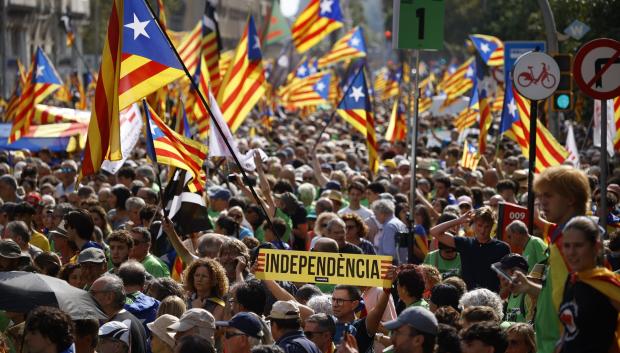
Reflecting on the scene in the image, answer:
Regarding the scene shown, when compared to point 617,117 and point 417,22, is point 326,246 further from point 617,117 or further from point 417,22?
point 617,117

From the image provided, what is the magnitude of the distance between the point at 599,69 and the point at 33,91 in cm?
1488

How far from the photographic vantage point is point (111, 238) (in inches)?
397

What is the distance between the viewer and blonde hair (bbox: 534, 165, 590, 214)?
6.13 m

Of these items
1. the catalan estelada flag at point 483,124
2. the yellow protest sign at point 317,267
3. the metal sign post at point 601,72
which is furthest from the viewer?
the catalan estelada flag at point 483,124

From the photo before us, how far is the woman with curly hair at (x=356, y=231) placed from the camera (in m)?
11.4

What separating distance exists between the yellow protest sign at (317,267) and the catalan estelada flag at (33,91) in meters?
13.6

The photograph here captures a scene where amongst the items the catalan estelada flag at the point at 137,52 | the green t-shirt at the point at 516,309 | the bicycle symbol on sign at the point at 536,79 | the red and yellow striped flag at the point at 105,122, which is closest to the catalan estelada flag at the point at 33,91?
the catalan estelada flag at the point at 137,52

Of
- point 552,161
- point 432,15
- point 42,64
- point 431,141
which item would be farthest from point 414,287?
point 431,141

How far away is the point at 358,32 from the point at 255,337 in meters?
24.7

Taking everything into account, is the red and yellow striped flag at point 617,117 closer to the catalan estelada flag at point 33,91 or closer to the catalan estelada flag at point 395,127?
the catalan estelada flag at point 395,127

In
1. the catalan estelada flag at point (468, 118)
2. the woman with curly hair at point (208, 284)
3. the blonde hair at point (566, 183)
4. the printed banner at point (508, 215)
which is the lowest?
the woman with curly hair at point (208, 284)

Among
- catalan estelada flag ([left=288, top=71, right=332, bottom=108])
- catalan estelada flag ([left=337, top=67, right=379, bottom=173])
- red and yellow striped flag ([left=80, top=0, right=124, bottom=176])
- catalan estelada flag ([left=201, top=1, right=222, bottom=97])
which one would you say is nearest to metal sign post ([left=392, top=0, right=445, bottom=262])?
red and yellow striped flag ([left=80, top=0, right=124, bottom=176])

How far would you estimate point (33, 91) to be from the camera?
75.1 ft

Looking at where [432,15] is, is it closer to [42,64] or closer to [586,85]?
[586,85]
